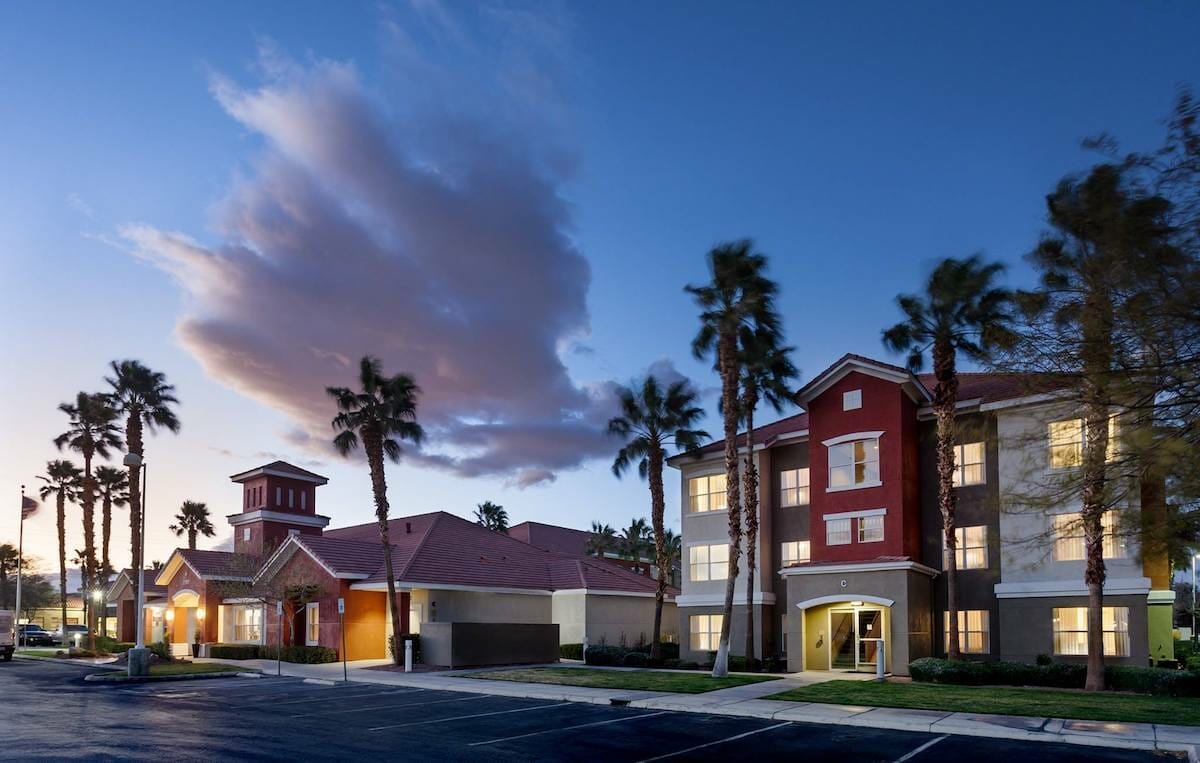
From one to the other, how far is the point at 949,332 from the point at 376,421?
76.6 ft

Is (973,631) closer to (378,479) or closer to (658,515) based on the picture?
(658,515)

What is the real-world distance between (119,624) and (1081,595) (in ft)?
198

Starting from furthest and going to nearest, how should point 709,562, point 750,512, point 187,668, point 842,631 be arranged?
point 709,562 → point 750,512 → point 187,668 → point 842,631

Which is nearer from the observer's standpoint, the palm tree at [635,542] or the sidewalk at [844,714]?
the sidewalk at [844,714]

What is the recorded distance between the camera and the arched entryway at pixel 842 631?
113 feet

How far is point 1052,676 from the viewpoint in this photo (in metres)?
29.2

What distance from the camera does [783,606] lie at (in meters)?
39.7

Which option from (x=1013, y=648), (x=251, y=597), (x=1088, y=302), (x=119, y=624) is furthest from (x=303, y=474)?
(x=1088, y=302)

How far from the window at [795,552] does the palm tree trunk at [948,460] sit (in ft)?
22.9

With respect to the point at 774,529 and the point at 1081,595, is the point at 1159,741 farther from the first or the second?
the point at 774,529

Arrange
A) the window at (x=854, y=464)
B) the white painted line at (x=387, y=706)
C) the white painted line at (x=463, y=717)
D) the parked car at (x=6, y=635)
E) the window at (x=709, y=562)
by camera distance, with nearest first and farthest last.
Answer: the white painted line at (x=463, y=717) < the white painted line at (x=387, y=706) < the window at (x=854, y=464) < the window at (x=709, y=562) < the parked car at (x=6, y=635)

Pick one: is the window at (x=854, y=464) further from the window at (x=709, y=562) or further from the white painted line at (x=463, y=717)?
the white painted line at (x=463, y=717)

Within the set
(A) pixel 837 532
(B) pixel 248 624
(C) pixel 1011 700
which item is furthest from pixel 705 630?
(B) pixel 248 624

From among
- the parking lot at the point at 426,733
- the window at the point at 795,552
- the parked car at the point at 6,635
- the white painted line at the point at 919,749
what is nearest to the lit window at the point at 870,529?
the window at the point at 795,552
